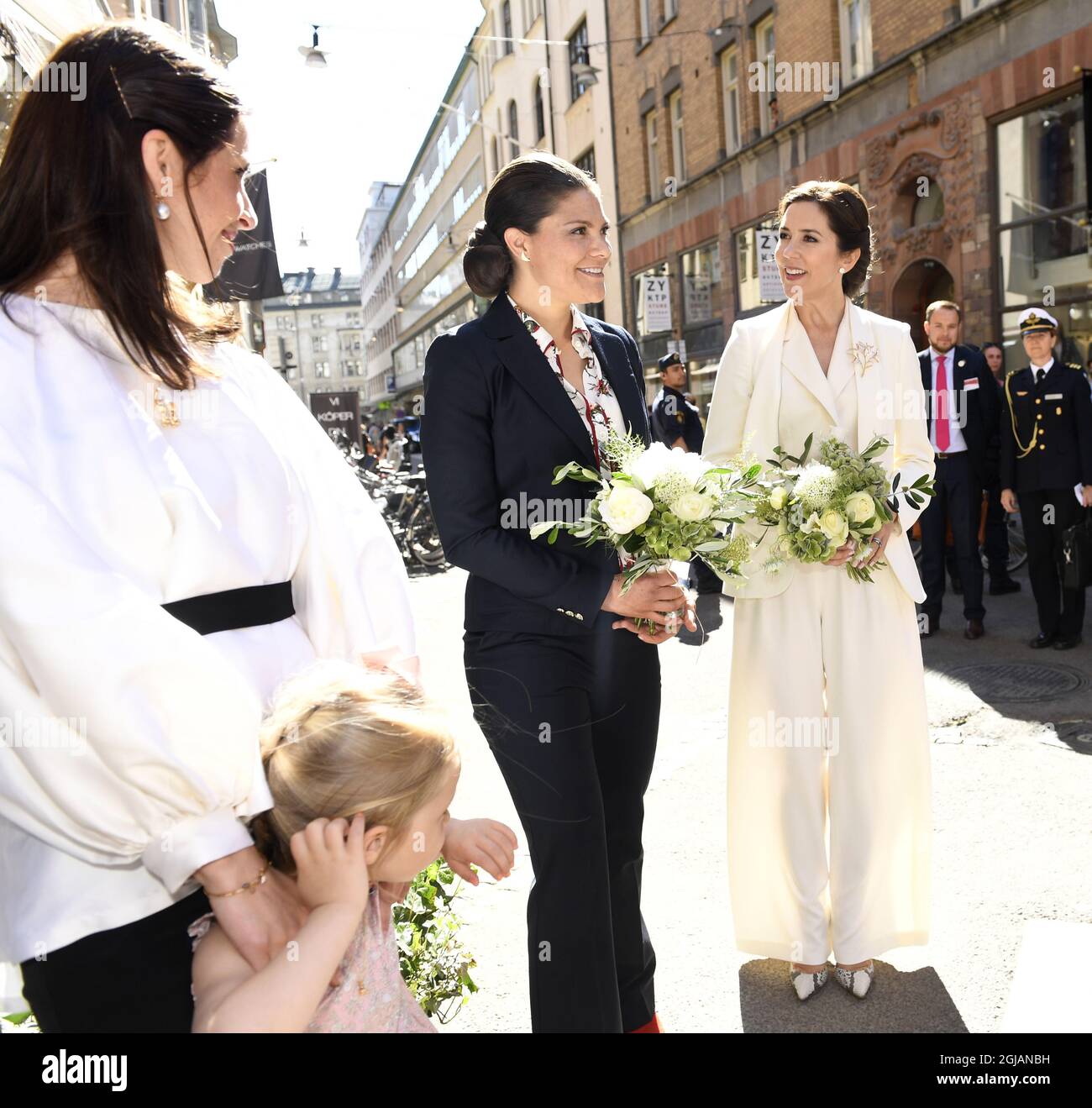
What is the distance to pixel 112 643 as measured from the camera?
1.38m

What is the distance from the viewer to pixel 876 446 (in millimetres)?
3238

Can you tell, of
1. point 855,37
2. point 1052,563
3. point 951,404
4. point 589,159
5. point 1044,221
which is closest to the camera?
point 1052,563

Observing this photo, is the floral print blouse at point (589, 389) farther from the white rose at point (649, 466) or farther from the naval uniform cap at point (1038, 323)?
the naval uniform cap at point (1038, 323)

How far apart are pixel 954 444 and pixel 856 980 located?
6.05 m

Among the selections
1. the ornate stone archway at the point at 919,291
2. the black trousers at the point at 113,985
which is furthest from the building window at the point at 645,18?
the black trousers at the point at 113,985

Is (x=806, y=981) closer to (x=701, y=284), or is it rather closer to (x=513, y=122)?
(x=701, y=284)

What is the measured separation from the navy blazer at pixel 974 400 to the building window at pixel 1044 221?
159 inches

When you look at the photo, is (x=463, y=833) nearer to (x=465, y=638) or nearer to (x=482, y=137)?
(x=465, y=638)

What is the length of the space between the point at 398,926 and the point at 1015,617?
7.31 metres

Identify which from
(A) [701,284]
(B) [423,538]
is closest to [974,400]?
(B) [423,538]

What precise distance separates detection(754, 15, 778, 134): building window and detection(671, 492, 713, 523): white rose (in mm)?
19327

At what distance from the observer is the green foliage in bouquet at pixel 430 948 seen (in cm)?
283

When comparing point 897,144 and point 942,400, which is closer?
point 942,400
